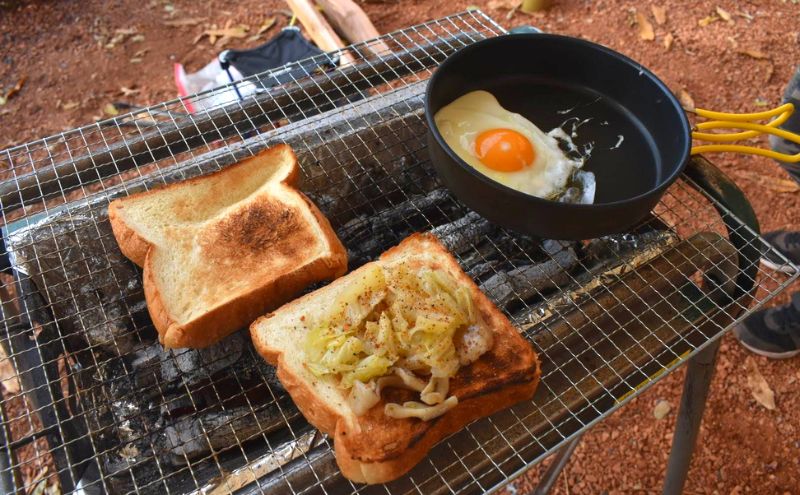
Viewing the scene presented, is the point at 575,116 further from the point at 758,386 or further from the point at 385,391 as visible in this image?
the point at 758,386

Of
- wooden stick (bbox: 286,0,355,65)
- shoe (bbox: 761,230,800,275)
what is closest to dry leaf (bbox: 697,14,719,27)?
shoe (bbox: 761,230,800,275)

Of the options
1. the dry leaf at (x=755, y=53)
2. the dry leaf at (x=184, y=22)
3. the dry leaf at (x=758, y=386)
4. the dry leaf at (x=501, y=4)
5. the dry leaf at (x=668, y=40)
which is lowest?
the dry leaf at (x=758, y=386)

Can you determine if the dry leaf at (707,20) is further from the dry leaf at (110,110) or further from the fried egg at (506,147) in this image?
the dry leaf at (110,110)

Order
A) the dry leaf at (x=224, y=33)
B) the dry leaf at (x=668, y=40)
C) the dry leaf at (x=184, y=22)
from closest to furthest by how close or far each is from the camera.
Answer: the dry leaf at (x=668, y=40) < the dry leaf at (x=224, y=33) < the dry leaf at (x=184, y=22)

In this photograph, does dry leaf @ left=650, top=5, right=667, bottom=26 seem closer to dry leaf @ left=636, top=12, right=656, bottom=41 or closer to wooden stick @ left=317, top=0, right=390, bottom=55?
dry leaf @ left=636, top=12, right=656, bottom=41

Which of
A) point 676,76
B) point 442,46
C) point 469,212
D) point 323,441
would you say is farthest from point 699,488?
point 676,76

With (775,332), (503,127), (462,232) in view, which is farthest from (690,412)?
(775,332)

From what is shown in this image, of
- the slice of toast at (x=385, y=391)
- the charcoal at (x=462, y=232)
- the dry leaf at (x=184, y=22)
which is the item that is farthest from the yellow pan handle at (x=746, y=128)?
the dry leaf at (x=184, y=22)
